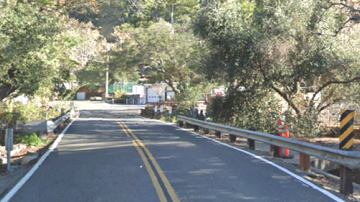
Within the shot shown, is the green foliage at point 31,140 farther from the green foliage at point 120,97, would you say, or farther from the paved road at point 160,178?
the green foliage at point 120,97

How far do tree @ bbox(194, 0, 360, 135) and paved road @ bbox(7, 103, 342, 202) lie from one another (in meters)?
5.92

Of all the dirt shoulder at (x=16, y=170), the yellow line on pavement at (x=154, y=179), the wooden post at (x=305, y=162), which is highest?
the wooden post at (x=305, y=162)

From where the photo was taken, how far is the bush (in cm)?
1490

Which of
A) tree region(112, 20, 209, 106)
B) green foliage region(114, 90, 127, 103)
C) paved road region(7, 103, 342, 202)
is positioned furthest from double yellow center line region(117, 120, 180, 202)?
green foliage region(114, 90, 127, 103)

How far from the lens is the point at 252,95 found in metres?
18.9

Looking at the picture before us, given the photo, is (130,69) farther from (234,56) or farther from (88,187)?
(88,187)

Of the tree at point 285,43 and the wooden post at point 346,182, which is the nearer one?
the wooden post at point 346,182

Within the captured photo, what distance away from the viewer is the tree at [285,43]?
15148 mm

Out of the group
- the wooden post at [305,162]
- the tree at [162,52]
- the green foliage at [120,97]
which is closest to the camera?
the wooden post at [305,162]

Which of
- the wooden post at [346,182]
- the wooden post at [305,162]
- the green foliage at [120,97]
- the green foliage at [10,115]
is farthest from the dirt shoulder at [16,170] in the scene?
the green foliage at [120,97]

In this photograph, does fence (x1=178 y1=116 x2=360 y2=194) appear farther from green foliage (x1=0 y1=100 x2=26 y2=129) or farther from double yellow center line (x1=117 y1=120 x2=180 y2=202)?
green foliage (x1=0 y1=100 x2=26 y2=129)

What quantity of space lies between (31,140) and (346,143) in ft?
41.3

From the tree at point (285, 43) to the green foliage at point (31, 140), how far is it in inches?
339

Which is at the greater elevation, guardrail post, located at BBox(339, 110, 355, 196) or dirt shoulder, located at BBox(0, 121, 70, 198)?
guardrail post, located at BBox(339, 110, 355, 196)
